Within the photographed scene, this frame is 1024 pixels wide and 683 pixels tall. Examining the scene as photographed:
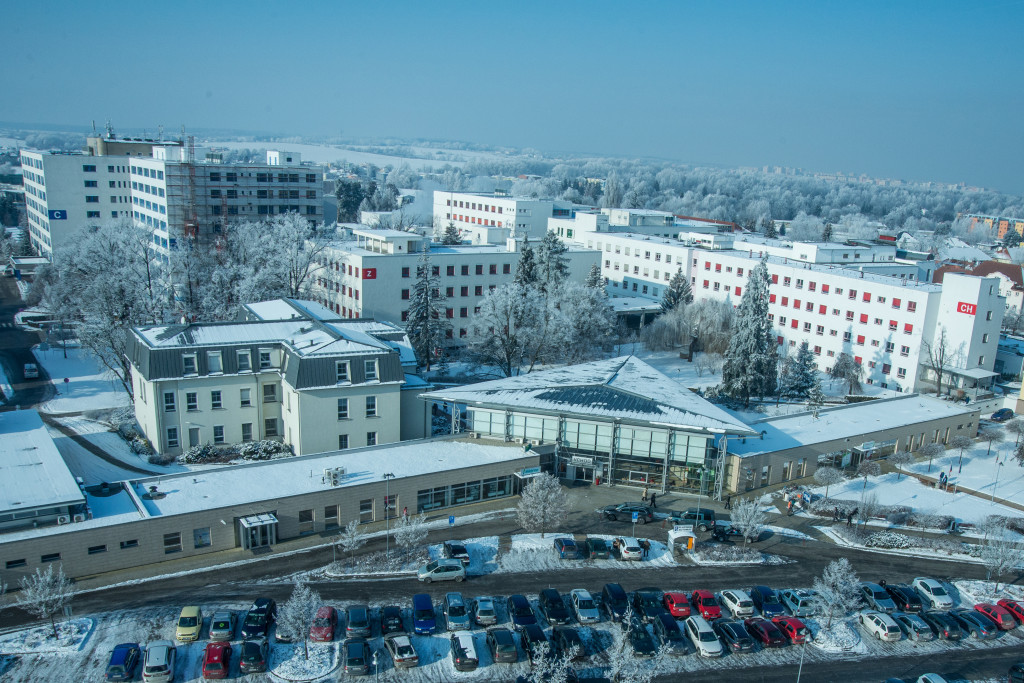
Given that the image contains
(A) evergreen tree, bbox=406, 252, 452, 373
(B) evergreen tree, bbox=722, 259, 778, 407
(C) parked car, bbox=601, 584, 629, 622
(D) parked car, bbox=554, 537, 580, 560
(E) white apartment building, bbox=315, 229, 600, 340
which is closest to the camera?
(C) parked car, bbox=601, 584, 629, 622

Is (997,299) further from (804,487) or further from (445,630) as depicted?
(445,630)

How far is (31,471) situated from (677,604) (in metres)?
26.7

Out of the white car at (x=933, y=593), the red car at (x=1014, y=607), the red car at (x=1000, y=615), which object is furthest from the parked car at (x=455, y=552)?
the red car at (x=1014, y=607)

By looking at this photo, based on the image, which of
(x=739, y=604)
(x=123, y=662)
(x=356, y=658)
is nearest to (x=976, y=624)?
(x=739, y=604)

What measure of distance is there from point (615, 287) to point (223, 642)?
2742 inches

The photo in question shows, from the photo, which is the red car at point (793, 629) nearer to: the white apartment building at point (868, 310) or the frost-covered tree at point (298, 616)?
the frost-covered tree at point (298, 616)

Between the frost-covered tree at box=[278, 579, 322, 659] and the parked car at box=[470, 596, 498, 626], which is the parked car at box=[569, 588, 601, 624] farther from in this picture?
the frost-covered tree at box=[278, 579, 322, 659]

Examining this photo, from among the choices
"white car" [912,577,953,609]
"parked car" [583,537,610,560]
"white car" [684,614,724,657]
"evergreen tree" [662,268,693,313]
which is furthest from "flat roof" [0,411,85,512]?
"evergreen tree" [662,268,693,313]

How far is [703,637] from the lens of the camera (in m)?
26.6

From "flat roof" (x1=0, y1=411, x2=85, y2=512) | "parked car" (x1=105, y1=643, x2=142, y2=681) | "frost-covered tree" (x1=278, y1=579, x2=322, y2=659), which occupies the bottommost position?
"parked car" (x1=105, y1=643, x2=142, y2=681)

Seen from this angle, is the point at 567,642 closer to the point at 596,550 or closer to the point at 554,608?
the point at 554,608

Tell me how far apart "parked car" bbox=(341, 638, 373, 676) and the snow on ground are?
31.7 metres

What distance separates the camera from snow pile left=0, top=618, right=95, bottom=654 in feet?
80.2

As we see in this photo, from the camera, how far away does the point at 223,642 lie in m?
24.8
